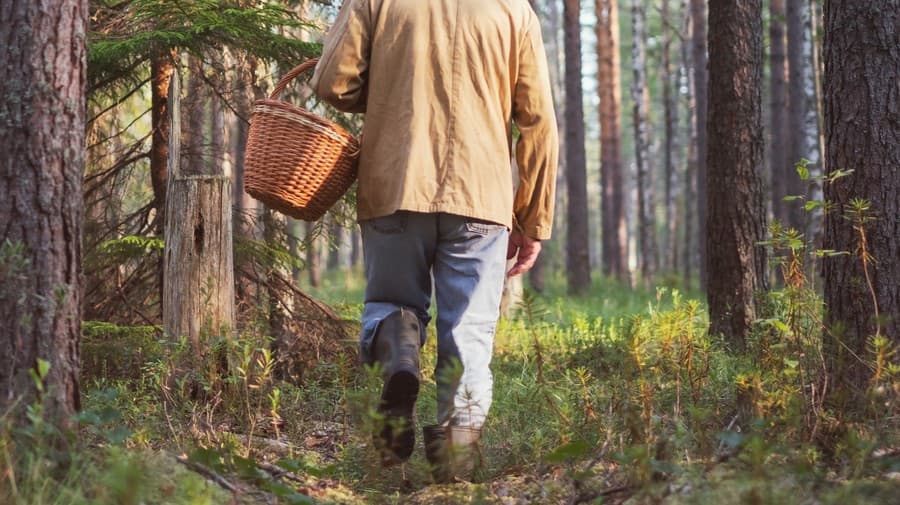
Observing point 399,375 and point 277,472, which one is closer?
point 277,472

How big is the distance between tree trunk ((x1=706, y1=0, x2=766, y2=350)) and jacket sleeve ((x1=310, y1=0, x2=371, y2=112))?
3.80 meters

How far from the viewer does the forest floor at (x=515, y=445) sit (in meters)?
2.88

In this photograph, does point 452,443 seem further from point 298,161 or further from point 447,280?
point 298,161

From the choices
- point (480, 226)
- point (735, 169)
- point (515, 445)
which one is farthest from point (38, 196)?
point (735, 169)

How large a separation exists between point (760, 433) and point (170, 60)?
14.8 feet

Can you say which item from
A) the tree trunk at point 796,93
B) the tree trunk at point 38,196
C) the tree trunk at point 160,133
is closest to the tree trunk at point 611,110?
the tree trunk at point 796,93

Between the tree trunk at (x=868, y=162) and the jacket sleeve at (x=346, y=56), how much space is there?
2.48 meters

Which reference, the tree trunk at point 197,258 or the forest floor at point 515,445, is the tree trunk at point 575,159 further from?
the tree trunk at point 197,258

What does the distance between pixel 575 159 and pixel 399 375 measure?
13.7 m

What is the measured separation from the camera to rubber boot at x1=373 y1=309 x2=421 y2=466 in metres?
3.66

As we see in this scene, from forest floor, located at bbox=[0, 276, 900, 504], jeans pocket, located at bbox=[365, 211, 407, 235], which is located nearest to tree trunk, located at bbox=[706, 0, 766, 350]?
forest floor, located at bbox=[0, 276, 900, 504]

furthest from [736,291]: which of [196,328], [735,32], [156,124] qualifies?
[156,124]

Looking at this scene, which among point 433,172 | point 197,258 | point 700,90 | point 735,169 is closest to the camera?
point 433,172

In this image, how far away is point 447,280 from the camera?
3.90 metres
